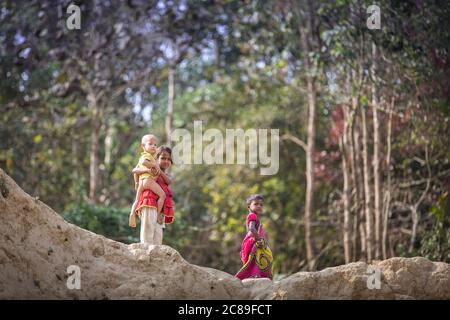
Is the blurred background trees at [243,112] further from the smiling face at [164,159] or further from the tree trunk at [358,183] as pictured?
the smiling face at [164,159]

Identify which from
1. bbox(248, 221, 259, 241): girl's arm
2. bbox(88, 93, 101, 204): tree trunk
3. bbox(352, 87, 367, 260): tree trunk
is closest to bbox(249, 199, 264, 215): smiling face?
bbox(248, 221, 259, 241): girl's arm

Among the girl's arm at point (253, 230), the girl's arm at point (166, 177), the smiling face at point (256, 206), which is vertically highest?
the girl's arm at point (166, 177)

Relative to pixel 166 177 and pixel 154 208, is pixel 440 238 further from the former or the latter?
pixel 154 208

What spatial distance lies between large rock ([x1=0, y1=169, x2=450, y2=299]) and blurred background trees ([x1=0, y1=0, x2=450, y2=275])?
4.73 metres

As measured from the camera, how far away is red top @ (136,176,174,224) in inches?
286

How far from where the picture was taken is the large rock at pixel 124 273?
6246mm

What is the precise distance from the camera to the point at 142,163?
7297 mm

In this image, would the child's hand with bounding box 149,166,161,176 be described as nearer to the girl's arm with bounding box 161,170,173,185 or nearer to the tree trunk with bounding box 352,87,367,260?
the girl's arm with bounding box 161,170,173,185

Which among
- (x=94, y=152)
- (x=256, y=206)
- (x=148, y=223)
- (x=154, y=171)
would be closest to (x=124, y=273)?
(x=148, y=223)

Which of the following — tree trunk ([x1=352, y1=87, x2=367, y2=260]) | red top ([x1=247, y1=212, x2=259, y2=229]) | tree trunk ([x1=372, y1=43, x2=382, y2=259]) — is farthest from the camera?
tree trunk ([x1=352, y1=87, x2=367, y2=260])

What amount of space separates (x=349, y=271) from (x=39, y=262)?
8.20 ft

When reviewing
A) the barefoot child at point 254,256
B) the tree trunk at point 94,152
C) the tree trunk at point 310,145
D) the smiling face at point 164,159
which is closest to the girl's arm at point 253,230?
the barefoot child at point 254,256

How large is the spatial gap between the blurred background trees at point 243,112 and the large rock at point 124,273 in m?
4.73
